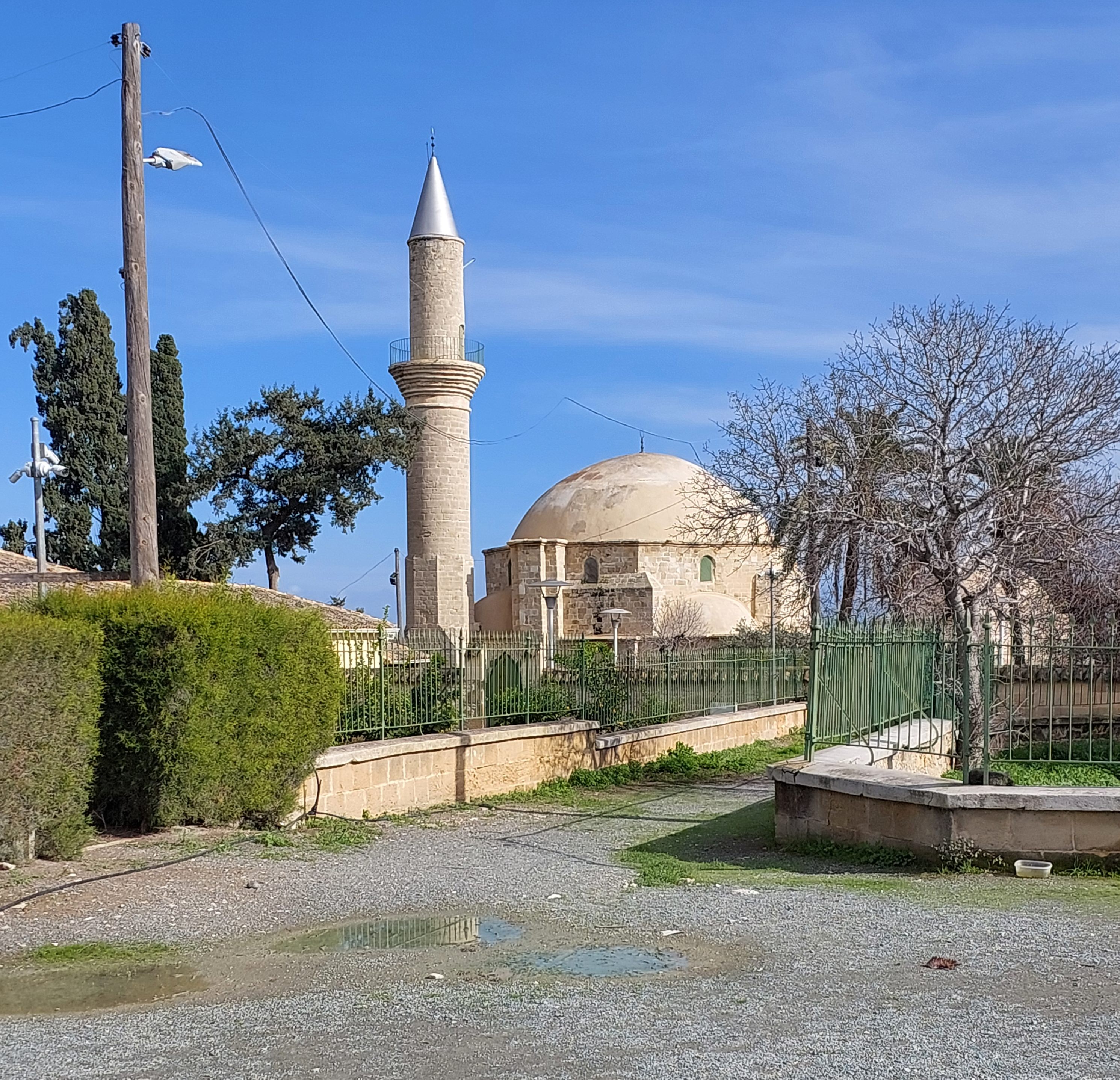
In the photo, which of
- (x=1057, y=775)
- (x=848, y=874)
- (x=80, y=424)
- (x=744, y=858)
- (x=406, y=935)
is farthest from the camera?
(x=80, y=424)

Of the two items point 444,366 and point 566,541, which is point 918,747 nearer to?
point 444,366

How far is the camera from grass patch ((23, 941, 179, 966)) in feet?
20.5

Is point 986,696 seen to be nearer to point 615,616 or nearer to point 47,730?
point 47,730

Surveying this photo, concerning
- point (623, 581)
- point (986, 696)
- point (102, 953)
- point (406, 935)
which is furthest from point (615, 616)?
point (102, 953)

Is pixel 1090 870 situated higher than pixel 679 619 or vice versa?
pixel 679 619

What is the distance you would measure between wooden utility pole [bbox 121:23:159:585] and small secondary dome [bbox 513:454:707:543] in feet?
109

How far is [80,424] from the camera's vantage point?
34.5 metres

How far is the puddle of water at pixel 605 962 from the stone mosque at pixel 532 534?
26028 millimetres

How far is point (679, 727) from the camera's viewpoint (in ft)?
53.8

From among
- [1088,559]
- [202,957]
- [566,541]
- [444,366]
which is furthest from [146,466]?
[566,541]

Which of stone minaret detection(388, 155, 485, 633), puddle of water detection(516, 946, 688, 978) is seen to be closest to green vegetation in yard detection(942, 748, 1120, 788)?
puddle of water detection(516, 946, 688, 978)

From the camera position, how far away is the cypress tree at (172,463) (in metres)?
37.0

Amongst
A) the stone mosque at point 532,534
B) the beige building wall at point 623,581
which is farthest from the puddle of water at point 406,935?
the beige building wall at point 623,581

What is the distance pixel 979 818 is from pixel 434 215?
2984 centimetres
